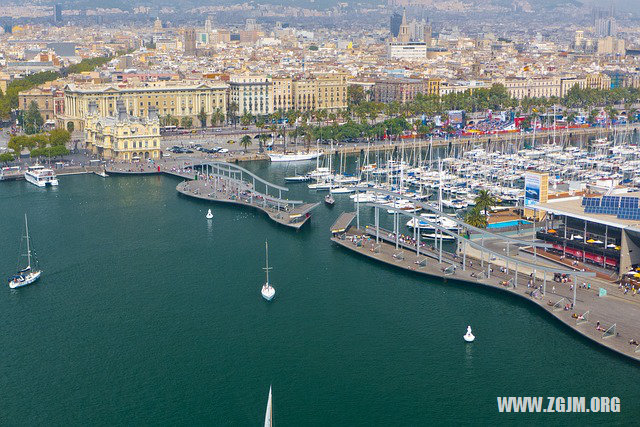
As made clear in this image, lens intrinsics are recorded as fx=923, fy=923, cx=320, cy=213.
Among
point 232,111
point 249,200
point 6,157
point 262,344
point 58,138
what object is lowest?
point 262,344

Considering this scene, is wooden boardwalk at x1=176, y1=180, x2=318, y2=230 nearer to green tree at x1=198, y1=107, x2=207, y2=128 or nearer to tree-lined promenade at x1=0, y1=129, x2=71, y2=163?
tree-lined promenade at x1=0, y1=129, x2=71, y2=163

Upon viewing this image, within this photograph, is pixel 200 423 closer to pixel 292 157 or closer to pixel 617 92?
pixel 292 157

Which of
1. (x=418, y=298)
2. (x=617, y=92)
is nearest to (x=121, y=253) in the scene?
(x=418, y=298)

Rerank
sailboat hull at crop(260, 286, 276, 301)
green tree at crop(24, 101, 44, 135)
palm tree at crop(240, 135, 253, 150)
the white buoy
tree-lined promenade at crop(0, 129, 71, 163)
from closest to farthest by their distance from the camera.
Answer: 1. the white buoy
2. sailboat hull at crop(260, 286, 276, 301)
3. tree-lined promenade at crop(0, 129, 71, 163)
4. palm tree at crop(240, 135, 253, 150)
5. green tree at crop(24, 101, 44, 135)

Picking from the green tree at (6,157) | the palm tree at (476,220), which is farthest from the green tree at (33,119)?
the palm tree at (476,220)

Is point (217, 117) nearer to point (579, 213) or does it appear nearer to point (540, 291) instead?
point (579, 213)

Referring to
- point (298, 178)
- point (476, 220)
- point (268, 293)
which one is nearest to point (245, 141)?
point (298, 178)

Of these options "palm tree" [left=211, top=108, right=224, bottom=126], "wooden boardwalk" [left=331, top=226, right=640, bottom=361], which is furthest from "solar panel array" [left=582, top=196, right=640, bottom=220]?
"palm tree" [left=211, top=108, right=224, bottom=126]
